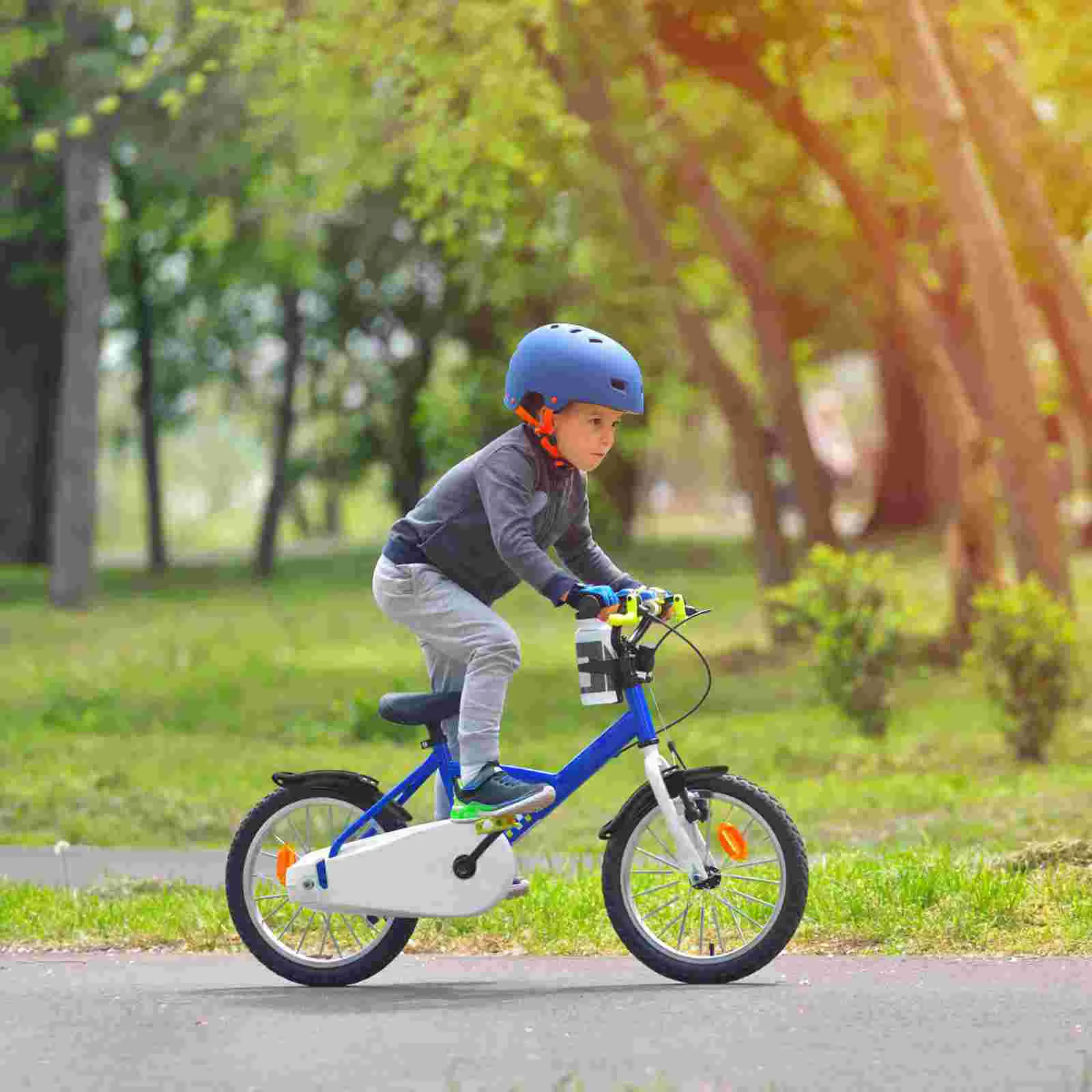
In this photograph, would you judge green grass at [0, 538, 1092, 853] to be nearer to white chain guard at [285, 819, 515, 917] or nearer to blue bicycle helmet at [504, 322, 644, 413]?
white chain guard at [285, 819, 515, 917]

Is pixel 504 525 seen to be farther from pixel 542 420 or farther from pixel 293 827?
pixel 293 827

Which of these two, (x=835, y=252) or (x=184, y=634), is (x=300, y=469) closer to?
(x=835, y=252)

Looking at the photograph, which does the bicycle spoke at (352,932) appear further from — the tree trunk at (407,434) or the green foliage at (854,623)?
the tree trunk at (407,434)

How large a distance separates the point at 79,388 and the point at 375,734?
15.4 meters

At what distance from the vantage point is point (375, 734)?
1608 cm

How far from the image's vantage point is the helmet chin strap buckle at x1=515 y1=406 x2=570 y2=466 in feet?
22.4

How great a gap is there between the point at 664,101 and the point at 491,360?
16.7 m

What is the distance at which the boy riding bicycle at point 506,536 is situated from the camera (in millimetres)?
6750

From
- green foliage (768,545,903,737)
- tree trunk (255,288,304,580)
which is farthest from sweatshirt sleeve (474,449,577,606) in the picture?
tree trunk (255,288,304,580)

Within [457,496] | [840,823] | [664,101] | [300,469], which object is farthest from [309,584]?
[457,496]

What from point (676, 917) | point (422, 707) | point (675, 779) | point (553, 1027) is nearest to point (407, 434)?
point (422, 707)

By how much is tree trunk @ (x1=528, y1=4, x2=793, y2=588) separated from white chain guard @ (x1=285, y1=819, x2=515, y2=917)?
15246mm

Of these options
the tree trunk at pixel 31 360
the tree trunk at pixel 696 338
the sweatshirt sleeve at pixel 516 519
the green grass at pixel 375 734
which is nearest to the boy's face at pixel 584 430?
the sweatshirt sleeve at pixel 516 519

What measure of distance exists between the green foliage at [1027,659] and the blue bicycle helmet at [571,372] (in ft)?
26.5
